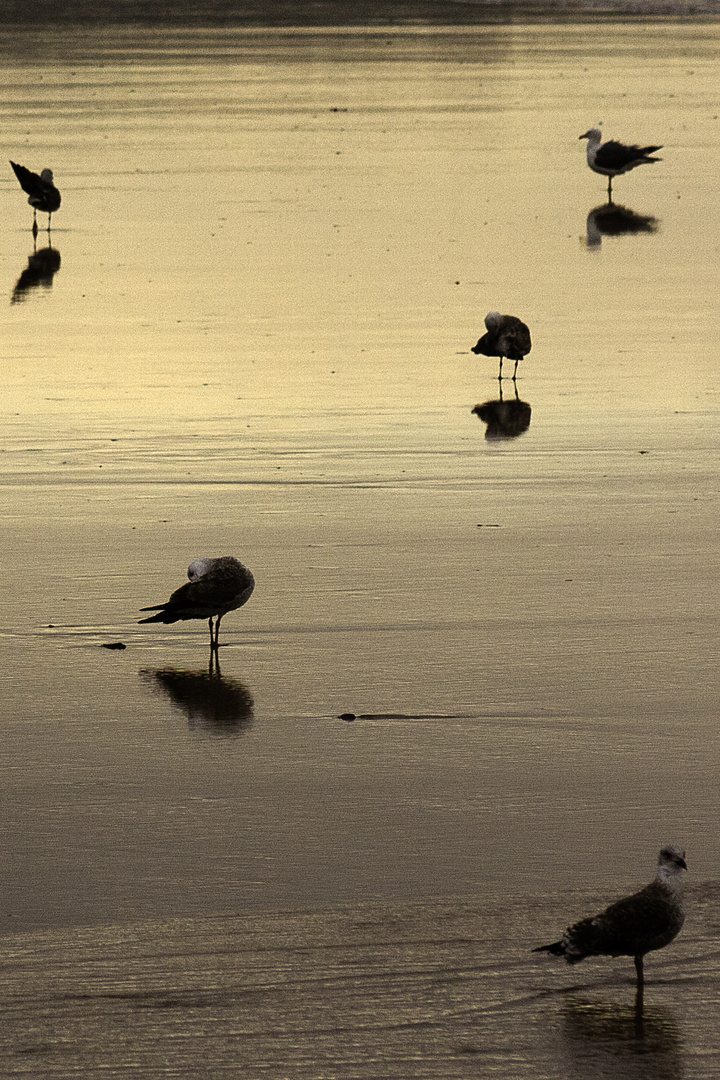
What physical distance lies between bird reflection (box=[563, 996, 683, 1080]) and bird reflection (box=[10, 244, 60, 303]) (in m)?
14.9

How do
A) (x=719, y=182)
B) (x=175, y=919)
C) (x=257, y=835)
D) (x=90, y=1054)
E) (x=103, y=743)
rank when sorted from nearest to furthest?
(x=90, y=1054) < (x=175, y=919) < (x=257, y=835) < (x=103, y=743) < (x=719, y=182)

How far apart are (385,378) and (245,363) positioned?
4.45ft

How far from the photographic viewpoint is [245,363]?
1634cm

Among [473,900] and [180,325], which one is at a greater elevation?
[180,325]

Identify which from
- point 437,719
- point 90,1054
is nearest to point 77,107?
point 437,719

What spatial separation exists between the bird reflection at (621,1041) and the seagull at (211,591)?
3.63 meters

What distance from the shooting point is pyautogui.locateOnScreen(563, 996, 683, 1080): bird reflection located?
571cm

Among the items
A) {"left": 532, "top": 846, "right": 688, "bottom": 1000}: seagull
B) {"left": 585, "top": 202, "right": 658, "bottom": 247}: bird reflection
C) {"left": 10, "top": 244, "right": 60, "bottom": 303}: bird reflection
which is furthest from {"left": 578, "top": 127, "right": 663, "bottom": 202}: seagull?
{"left": 532, "top": 846, "right": 688, "bottom": 1000}: seagull

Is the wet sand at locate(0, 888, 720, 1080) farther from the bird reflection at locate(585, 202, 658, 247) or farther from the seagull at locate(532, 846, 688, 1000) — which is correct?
the bird reflection at locate(585, 202, 658, 247)

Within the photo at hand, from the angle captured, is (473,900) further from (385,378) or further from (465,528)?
(385,378)

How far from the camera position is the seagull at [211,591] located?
9.34 m

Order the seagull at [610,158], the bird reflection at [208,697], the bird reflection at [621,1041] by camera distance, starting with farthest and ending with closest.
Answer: the seagull at [610,158] < the bird reflection at [208,697] < the bird reflection at [621,1041]

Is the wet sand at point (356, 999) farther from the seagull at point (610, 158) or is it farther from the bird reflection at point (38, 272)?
the seagull at point (610, 158)

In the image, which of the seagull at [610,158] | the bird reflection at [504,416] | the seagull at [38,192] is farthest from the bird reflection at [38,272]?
the seagull at [610,158]
